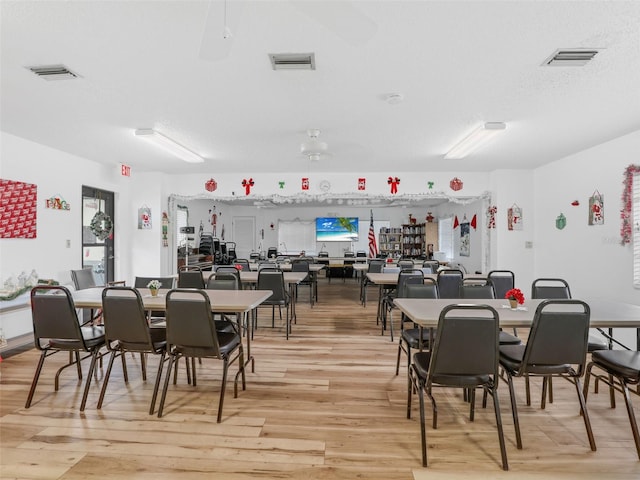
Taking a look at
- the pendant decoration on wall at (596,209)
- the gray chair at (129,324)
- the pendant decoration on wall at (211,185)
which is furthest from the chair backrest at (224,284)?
the pendant decoration on wall at (596,209)

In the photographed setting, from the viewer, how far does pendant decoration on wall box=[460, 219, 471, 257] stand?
9.66 m

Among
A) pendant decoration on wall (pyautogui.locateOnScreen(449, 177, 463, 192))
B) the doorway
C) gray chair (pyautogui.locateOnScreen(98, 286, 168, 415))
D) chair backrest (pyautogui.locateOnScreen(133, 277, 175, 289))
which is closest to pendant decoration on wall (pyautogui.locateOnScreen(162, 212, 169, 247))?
the doorway

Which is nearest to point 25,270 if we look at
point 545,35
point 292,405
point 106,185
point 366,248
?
point 106,185

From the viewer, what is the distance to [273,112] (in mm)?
3826

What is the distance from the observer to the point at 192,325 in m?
2.55

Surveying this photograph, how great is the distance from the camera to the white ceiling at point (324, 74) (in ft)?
6.97

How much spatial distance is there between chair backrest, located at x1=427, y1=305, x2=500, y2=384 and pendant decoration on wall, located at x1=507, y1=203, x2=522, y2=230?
544cm

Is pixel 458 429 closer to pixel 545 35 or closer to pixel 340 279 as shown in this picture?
pixel 545 35

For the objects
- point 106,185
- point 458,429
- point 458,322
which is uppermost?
point 106,185

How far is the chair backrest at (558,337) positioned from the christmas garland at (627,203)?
3221 mm

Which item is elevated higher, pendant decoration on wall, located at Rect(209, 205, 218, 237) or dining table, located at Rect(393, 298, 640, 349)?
pendant decoration on wall, located at Rect(209, 205, 218, 237)

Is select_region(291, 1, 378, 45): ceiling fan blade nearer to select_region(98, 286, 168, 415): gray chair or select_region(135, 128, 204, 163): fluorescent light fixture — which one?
select_region(98, 286, 168, 415): gray chair

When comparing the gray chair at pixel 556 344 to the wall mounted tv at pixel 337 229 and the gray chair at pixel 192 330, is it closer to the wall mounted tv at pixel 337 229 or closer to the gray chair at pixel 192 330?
the gray chair at pixel 192 330

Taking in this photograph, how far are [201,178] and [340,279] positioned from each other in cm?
591
